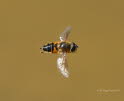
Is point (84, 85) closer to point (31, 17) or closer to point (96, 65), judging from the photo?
point (96, 65)

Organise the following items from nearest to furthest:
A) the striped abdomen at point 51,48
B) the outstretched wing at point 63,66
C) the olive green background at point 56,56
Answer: the outstretched wing at point 63,66
the striped abdomen at point 51,48
the olive green background at point 56,56

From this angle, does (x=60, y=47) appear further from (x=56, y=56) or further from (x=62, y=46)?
(x=56, y=56)

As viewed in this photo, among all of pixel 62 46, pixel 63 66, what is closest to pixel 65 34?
pixel 62 46

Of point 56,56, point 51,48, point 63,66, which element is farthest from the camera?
point 56,56

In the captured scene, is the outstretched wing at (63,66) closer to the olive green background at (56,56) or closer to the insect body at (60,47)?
the insect body at (60,47)

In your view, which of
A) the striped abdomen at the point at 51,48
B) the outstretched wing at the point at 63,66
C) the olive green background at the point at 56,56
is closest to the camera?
the outstretched wing at the point at 63,66

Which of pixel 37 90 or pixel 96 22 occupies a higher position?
pixel 96 22

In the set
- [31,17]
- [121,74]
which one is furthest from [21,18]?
[121,74]

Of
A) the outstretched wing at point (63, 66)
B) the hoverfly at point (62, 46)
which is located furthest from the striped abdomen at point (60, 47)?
the outstretched wing at point (63, 66)

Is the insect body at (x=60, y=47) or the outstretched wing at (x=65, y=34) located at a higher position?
the outstretched wing at (x=65, y=34)
